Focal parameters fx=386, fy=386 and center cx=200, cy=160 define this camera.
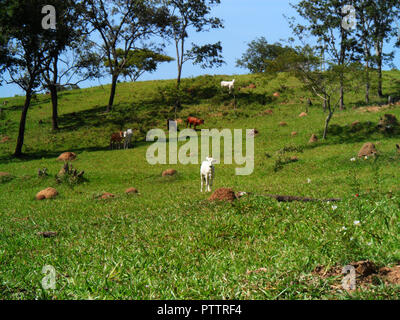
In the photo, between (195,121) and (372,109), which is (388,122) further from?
(195,121)

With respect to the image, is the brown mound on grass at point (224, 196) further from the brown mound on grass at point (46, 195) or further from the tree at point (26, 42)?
the tree at point (26, 42)

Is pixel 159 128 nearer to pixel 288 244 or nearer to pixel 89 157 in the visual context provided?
pixel 89 157

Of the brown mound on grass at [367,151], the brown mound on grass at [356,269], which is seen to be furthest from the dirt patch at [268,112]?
the brown mound on grass at [356,269]

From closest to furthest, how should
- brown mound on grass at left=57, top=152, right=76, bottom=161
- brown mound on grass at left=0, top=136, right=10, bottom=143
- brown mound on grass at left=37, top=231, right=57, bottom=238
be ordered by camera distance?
1. brown mound on grass at left=37, top=231, right=57, bottom=238
2. brown mound on grass at left=57, top=152, right=76, bottom=161
3. brown mound on grass at left=0, top=136, right=10, bottom=143

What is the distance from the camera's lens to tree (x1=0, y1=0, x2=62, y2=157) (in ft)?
111

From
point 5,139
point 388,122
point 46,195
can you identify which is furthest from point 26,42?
point 388,122

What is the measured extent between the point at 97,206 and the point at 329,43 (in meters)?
34.1

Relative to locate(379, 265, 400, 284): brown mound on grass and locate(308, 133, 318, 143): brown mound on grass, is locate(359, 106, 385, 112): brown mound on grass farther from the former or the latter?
locate(379, 265, 400, 284): brown mound on grass

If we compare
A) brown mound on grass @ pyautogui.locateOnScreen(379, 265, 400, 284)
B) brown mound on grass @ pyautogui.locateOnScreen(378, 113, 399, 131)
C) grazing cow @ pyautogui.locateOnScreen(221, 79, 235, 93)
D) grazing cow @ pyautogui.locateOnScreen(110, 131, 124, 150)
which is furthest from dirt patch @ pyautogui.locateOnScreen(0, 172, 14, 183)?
grazing cow @ pyautogui.locateOnScreen(221, 79, 235, 93)

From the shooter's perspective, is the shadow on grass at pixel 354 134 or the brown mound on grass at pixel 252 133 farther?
the brown mound on grass at pixel 252 133

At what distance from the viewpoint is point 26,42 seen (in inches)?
1390

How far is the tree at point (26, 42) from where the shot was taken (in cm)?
3391

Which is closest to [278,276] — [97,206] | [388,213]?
[388,213]

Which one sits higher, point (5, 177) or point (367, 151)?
point (367, 151)
